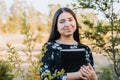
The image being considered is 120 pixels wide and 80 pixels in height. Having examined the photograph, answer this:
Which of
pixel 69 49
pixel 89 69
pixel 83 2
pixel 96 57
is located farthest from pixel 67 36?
pixel 96 57

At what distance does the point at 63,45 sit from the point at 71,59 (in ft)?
0.60

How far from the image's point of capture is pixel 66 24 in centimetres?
336

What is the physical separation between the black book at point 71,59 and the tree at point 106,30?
140 inches

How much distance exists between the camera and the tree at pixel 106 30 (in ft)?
22.8

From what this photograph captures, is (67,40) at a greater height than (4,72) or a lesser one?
greater

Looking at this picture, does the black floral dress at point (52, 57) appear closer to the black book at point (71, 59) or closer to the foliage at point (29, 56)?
the black book at point (71, 59)

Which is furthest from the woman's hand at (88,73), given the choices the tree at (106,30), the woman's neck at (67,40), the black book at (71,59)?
the tree at (106,30)

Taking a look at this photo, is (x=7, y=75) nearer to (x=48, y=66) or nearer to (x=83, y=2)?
(x=48, y=66)

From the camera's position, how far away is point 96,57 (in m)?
16.4

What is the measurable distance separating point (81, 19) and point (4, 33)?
66.6 feet

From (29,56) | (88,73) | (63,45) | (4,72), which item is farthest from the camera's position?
(4,72)

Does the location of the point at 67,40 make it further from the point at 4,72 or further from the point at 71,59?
the point at 4,72

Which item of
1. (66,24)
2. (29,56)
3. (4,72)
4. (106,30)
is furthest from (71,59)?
(106,30)

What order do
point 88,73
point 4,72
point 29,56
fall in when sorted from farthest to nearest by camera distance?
point 4,72
point 88,73
point 29,56
